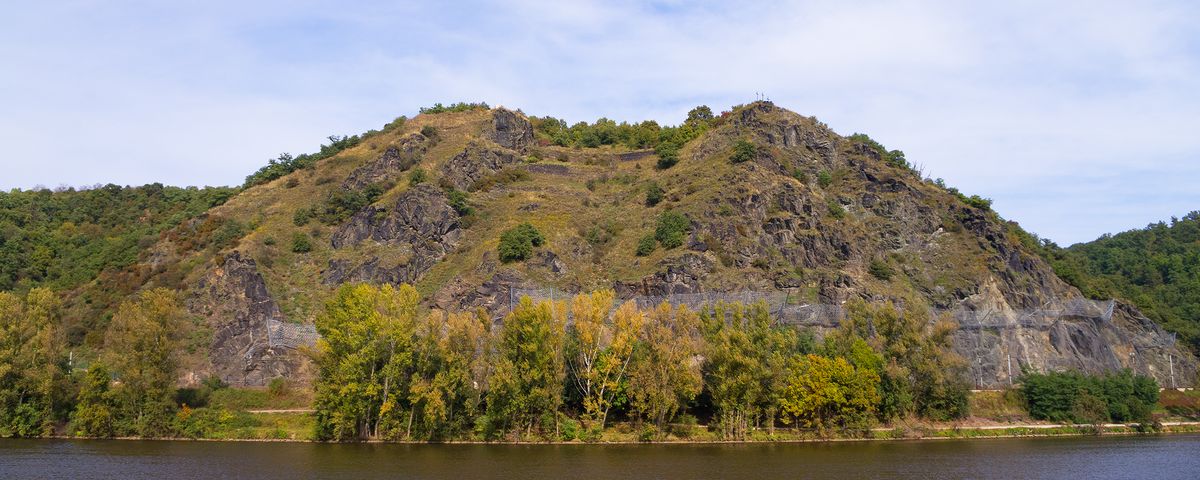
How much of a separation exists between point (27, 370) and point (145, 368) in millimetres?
8108

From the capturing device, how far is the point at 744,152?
99.8m

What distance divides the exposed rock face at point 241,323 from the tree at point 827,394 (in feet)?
130

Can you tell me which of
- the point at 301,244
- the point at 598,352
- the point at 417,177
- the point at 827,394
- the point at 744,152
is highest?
the point at 744,152

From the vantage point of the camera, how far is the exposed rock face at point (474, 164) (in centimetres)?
10000

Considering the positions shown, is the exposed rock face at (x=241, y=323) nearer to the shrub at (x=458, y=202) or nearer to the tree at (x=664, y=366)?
the shrub at (x=458, y=202)

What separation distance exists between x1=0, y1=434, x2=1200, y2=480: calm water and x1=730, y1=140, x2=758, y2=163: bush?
50.8 meters

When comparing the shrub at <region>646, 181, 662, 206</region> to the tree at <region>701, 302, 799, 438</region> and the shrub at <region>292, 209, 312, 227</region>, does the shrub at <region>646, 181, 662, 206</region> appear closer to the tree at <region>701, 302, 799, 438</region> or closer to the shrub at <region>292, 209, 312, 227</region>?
the shrub at <region>292, 209, 312, 227</region>

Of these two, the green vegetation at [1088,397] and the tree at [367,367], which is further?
the green vegetation at [1088,397]

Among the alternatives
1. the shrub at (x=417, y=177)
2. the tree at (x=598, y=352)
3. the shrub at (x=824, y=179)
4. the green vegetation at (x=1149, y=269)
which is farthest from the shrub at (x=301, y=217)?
the green vegetation at (x=1149, y=269)

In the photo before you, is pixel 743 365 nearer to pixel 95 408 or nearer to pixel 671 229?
pixel 671 229

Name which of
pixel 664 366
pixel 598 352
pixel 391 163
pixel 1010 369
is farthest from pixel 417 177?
pixel 1010 369

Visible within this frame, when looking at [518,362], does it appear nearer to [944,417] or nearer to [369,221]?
[944,417]

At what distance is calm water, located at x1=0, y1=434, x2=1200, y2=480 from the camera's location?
3888cm

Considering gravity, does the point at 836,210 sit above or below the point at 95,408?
above
